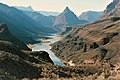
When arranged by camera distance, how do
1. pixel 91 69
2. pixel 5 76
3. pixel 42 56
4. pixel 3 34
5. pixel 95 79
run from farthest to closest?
pixel 3 34, pixel 42 56, pixel 91 69, pixel 5 76, pixel 95 79

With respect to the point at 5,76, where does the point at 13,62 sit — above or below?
above

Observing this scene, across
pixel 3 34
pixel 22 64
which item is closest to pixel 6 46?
pixel 22 64

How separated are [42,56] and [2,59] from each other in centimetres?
6544

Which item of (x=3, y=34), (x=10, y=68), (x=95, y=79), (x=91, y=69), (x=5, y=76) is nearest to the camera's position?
(x=95, y=79)

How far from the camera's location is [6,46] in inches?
3905

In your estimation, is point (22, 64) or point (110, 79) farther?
point (22, 64)

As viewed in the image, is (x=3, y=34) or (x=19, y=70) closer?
(x=19, y=70)

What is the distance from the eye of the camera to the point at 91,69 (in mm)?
101562

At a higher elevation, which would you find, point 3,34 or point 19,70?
point 3,34

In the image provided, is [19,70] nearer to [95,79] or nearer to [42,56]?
[95,79]

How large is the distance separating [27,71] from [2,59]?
215 inches

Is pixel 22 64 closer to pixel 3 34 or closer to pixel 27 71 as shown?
pixel 27 71

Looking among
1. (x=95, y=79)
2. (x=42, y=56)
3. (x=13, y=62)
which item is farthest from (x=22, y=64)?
(x=42, y=56)

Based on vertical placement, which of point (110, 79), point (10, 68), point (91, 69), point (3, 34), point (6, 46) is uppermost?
point (3, 34)
